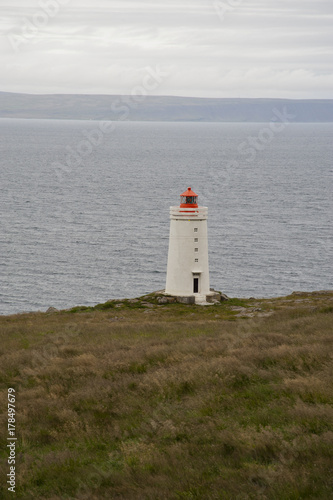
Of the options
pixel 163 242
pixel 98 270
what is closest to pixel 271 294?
pixel 98 270

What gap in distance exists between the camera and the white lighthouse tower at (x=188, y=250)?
122 feet

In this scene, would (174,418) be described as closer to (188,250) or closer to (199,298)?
(188,250)

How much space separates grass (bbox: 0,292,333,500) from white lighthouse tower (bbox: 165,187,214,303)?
17.8 metres

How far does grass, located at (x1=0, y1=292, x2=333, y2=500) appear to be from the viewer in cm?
897

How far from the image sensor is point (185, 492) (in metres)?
8.58

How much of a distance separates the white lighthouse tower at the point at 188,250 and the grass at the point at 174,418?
17.8 meters

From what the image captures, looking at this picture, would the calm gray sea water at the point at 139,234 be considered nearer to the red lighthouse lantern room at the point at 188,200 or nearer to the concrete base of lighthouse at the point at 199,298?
the concrete base of lighthouse at the point at 199,298

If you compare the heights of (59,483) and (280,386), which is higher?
(280,386)

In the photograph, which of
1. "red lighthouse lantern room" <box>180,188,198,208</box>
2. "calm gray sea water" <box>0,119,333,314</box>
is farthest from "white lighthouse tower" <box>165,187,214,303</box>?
"calm gray sea water" <box>0,119,333,314</box>

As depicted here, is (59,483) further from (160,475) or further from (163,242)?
(163,242)

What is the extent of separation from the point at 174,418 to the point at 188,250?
26.2 metres

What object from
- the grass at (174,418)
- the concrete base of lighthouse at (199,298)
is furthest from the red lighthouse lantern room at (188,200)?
the grass at (174,418)

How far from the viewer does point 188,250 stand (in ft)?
124

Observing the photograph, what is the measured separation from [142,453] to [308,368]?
5.09 meters
